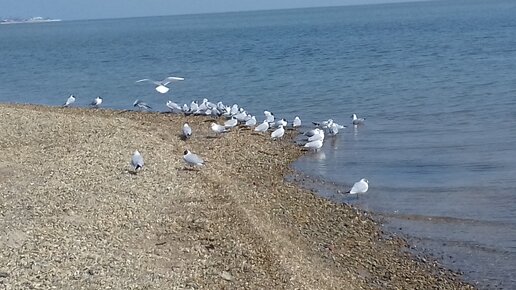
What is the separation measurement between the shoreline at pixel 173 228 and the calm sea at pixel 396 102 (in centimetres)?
90

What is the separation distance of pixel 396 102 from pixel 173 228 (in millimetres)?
15753

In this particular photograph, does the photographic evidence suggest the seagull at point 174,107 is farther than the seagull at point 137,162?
Yes

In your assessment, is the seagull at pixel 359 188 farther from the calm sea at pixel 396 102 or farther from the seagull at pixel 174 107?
the seagull at pixel 174 107

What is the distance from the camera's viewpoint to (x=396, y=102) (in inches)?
963

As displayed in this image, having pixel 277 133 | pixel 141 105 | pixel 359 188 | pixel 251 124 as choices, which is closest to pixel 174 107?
pixel 141 105

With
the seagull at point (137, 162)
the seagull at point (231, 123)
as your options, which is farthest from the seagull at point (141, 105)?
the seagull at point (137, 162)

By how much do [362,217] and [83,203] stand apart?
14.5 feet

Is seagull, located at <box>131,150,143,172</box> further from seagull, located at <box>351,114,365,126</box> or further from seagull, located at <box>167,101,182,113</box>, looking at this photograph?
seagull, located at <box>167,101,182,113</box>

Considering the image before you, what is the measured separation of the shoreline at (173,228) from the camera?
834cm

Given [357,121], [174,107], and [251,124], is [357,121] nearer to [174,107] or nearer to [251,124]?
[251,124]

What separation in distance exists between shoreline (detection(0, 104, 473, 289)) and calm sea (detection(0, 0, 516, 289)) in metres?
0.90

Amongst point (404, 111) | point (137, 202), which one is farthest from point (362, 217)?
point (404, 111)

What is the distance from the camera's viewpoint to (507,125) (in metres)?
19.0

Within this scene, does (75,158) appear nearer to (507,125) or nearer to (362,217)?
(362,217)
